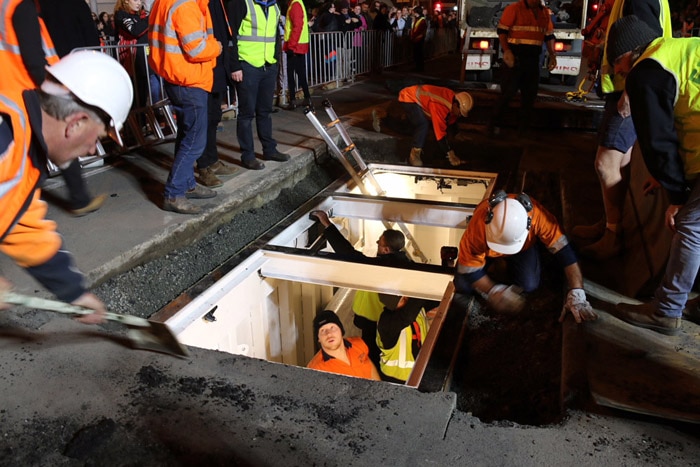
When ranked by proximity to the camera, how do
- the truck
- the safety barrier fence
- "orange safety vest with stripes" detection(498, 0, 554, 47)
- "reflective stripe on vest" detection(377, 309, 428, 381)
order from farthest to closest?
the truck
"orange safety vest with stripes" detection(498, 0, 554, 47)
the safety barrier fence
"reflective stripe on vest" detection(377, 309, 428, 381)

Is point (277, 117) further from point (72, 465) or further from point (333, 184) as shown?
point (72, 465)

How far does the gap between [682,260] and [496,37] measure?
709cm

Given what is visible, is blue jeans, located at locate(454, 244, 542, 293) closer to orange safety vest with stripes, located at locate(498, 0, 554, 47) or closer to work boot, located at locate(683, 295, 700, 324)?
work boot, located at locate(683, 295, 700, 324)

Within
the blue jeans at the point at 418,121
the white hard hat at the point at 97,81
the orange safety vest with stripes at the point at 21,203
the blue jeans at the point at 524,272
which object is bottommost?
the blue jeans at the point at 524,272

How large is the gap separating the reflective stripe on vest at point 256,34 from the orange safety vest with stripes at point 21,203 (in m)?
3.22

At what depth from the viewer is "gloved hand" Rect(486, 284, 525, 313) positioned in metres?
3.35

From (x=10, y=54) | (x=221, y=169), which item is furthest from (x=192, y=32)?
(x=221, y=169)

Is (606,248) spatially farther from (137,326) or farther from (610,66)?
(137,326)

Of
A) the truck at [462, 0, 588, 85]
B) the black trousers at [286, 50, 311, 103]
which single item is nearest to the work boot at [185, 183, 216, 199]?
the black trousers at [286, 50, 311, 103]

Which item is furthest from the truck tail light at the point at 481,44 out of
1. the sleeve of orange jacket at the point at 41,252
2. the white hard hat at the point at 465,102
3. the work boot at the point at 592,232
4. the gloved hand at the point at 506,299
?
the sleeve of orange jacket at the point at 41,252

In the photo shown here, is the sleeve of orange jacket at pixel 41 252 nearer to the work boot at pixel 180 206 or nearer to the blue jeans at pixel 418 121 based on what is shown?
the work boot at pixel 180 206

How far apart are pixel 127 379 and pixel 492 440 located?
162 centimetres

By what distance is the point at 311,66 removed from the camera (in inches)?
386

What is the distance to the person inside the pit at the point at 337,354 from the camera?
420cm
